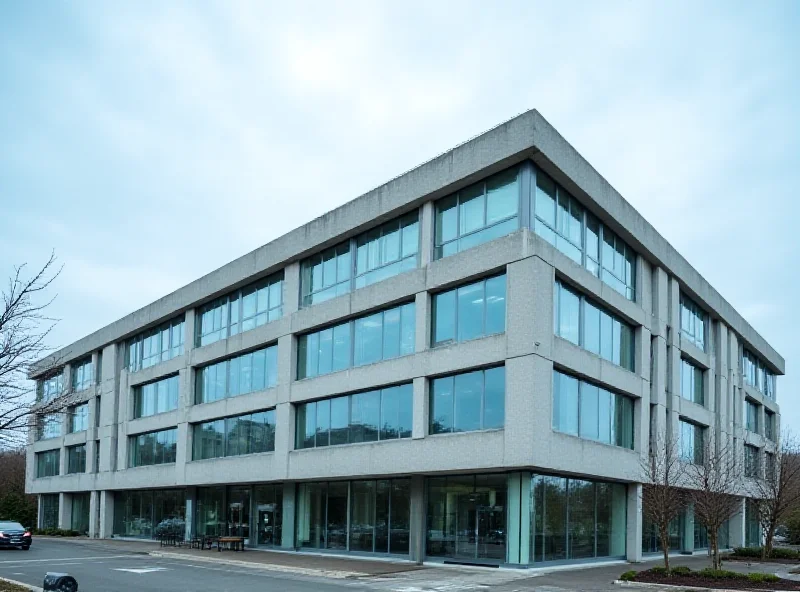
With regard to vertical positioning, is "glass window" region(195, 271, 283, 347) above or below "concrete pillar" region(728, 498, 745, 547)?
above

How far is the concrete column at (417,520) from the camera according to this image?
27.0 meters

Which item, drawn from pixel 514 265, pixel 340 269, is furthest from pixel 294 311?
pixel 514 265

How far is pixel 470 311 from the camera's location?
2597cm

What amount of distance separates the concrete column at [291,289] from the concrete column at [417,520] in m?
9.68

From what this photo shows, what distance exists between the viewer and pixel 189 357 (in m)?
41.1

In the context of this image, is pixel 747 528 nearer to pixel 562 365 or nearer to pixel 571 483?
pixel 571 483

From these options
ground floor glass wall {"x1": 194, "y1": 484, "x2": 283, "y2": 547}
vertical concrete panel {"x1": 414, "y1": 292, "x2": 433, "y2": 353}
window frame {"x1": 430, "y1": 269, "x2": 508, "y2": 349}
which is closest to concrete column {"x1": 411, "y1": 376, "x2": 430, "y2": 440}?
vertical concrete panel {"x1": 414, "y1": 292, "x2": 433, "y2": 353}

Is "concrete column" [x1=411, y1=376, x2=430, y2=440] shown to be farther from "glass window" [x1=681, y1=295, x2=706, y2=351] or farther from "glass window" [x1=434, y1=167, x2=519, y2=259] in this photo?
"glass window" [x1=681, y1=295, x2=706, y2=351]

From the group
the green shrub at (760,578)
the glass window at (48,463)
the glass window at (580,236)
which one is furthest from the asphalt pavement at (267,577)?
the glass window at (48,463)

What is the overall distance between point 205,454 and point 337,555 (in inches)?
452

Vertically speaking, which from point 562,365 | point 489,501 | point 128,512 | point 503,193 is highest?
point 503,193

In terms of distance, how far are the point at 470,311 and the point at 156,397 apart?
2523cm

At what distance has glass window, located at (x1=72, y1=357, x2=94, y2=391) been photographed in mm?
52781

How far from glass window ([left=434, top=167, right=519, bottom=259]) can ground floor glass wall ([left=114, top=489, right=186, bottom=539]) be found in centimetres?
2318
